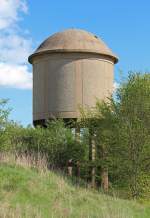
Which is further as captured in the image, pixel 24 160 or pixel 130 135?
pixel 24 160

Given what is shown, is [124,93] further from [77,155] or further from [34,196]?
[34,196]

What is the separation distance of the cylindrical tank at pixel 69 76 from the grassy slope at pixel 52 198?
492 cm

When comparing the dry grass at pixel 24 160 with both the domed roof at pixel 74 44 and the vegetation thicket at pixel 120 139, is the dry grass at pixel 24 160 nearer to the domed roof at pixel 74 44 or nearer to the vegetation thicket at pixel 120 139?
the vegetation thicket at pixel 120 139

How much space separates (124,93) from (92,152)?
3.24m

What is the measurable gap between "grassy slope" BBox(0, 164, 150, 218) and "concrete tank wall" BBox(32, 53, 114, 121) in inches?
192

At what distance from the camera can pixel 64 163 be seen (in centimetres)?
2520

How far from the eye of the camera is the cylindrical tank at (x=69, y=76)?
79.0 feet

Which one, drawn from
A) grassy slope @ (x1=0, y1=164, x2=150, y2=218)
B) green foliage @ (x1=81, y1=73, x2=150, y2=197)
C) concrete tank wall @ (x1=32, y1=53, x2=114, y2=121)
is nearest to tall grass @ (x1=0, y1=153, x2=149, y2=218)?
grassy slope @ (x1=0, y1=164, x2=150, y2=218)

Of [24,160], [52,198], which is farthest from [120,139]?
[52,198]

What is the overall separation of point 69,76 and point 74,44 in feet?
5.03

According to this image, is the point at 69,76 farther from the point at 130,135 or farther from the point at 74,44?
the point at 130,135

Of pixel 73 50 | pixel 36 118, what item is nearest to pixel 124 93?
pixel 73 50

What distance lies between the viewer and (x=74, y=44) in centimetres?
2442

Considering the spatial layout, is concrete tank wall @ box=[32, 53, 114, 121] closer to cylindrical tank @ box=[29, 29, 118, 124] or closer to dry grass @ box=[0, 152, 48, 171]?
cylindrical tank @ box=[29, 29, 118, 124]
